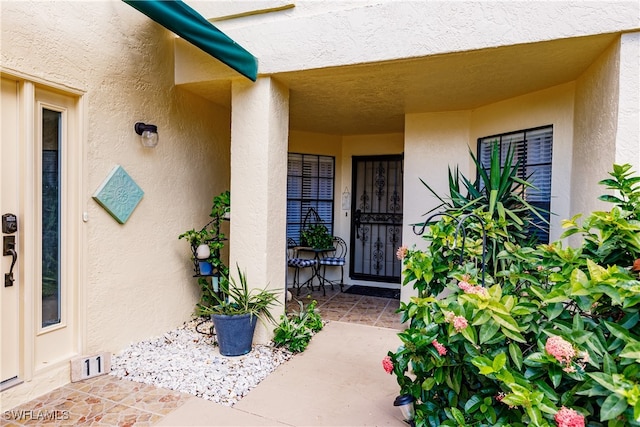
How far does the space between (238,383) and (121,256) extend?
145cm

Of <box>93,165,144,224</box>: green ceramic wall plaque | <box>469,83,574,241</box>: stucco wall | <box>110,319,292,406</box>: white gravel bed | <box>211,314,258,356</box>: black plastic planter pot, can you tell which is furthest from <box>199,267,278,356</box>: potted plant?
<box>469,83,574,241</box>: stucco wall

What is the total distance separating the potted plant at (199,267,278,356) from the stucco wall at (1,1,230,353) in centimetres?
68

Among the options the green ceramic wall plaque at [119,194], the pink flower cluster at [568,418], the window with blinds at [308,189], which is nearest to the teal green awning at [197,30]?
the green ceramic wall plaque at [119,194]

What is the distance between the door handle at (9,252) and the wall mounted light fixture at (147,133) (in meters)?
1.25

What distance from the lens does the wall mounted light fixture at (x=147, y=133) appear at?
10.0 feet

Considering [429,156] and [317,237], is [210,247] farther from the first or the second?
[429,156]

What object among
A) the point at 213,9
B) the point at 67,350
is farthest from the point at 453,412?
the point at 213,9

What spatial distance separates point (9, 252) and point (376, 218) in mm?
4497

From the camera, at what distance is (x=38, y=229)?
7.82ft

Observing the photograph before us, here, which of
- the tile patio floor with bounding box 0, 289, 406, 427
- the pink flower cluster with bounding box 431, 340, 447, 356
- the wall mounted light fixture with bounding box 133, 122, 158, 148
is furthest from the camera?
the wall mounted light fixture with bounding box 133, 122, 158, 148

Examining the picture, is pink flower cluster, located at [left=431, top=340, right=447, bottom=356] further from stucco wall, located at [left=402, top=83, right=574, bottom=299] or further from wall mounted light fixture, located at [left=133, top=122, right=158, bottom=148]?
wall mounted light fixture, located at [left=133, top=122, right=158, bottom=148]

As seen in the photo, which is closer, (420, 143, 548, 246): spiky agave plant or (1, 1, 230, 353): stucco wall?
(1, 1, 230, 353): stucco wall

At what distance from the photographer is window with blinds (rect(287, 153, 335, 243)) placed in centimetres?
545

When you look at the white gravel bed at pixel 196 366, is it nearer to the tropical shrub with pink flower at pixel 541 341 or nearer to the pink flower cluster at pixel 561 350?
the tropical shrub with pink flower at pixel 541 341
